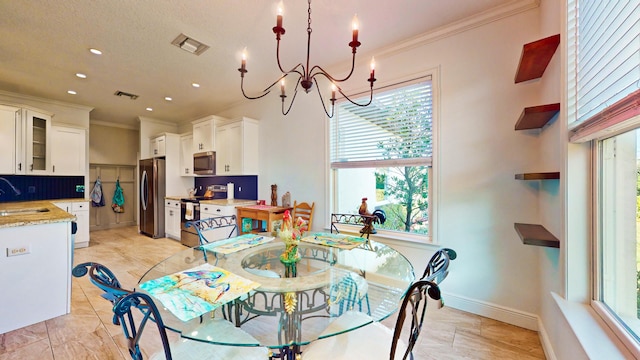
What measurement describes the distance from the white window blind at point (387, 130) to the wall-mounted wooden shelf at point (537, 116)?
0.78m

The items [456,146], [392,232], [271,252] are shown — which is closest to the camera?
[271,252]

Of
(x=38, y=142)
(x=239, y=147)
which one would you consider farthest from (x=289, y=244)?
(x=38, y=142)

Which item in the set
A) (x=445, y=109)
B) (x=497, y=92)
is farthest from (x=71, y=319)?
(x=497, y=92)

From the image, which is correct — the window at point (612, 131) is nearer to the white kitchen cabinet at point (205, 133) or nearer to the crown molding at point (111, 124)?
the white kitchen cabinet at point (205, 133)

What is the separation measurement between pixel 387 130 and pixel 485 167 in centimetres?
103

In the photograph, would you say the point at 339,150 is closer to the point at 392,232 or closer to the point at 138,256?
the point at 392,232

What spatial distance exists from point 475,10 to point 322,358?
282 cm

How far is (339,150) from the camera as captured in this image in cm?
314

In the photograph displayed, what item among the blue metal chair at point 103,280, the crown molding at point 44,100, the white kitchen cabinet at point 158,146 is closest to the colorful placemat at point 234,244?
the blue metal chair at point 103,280

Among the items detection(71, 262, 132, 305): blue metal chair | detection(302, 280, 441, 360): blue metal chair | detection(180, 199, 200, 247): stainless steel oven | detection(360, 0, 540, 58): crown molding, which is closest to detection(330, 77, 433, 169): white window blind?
detection(360, 0, 540, 58): crown molding

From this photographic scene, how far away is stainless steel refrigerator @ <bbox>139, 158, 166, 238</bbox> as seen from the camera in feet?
16.7

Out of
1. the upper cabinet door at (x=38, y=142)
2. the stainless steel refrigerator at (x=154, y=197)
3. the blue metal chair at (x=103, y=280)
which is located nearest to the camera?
the blue metal chair at (x=103, y=280)

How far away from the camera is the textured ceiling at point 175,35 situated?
203 cm

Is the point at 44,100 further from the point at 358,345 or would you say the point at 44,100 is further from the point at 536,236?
the point at 536,236
